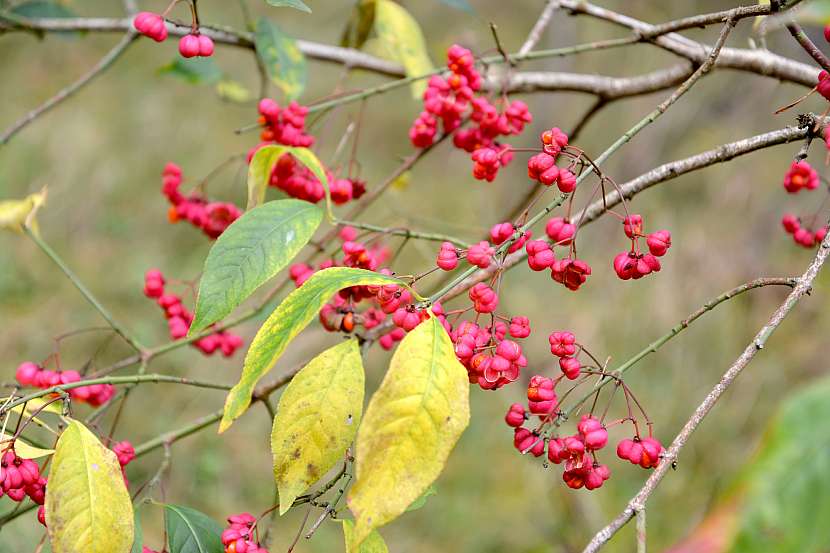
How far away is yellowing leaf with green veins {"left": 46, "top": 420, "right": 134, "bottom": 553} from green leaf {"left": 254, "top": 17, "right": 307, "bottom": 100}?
87 cm

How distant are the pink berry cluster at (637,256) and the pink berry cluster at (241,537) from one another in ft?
1.77

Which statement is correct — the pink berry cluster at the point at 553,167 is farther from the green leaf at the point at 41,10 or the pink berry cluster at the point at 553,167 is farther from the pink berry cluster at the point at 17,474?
the green leaf at the point at 41,10

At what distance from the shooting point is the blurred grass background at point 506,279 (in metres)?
Answer: 3.38

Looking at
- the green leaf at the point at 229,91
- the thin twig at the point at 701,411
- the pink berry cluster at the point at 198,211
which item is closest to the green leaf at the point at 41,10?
the green leaf at the point at 229,91

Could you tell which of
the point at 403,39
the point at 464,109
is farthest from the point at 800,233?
the point at 403,39

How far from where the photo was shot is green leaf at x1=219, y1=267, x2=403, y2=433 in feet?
2.43

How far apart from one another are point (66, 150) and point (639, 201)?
3.37 meters

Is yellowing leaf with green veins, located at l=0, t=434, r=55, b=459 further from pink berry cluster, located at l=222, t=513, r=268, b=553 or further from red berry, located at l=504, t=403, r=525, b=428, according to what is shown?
red berry, located at l=504, t=403, r=525, b=428

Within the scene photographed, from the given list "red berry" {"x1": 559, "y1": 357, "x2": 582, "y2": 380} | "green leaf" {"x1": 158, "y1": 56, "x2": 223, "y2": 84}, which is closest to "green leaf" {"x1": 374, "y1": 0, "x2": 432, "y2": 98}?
"green leaf" {"x1": 158, "y1": 56, "x2": 223, "y2": 84}

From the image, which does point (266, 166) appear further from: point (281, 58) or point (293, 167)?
point (281, 58)

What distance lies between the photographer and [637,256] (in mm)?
983

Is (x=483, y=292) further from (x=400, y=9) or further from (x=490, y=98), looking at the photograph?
(x=400, y=9)

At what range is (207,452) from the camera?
360 cm

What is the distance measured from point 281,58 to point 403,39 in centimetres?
27
